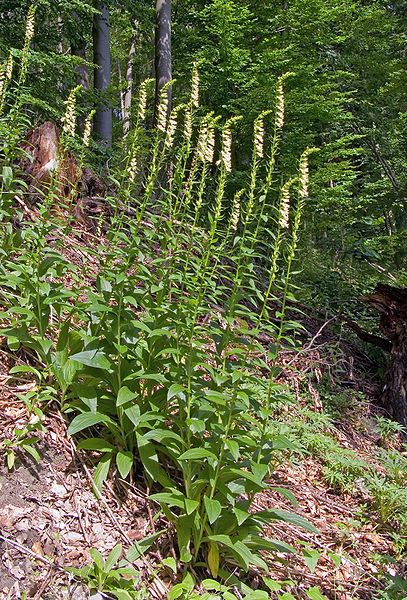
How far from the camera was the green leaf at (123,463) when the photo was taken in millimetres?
2414

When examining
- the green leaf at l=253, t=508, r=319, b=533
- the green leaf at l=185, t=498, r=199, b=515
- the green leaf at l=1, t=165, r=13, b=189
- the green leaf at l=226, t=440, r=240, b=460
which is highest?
the green leaf at l=1, t=165, r=13, b=189

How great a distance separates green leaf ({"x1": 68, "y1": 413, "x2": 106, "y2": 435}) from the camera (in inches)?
93.4

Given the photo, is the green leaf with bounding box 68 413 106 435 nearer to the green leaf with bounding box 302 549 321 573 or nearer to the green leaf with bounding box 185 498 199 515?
the green leaf with bounding box 185 498 199 515

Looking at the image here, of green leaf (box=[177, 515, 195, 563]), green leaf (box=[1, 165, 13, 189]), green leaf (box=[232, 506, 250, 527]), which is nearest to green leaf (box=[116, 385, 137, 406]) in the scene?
green leaf (box=[177, 515, 195, 563])

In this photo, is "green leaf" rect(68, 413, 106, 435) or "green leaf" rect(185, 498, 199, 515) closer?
"green leaf" rect(185, 498, 199, 515)

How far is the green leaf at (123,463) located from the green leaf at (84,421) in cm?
22

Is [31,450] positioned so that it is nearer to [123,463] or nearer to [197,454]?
[123,463]

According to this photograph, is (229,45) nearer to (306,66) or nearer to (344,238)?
(306,66)

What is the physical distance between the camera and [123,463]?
2439 millimetres

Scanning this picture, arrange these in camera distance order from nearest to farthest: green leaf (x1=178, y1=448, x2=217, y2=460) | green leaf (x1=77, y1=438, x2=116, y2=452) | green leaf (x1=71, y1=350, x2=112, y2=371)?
green leaf (x1=178, y1=448, x2=217, y2=460)
green leaf (x1=71, y1=350, x2=112, y2=371)
green leaf (x1=77, y1=438, x2=116, y2=452)

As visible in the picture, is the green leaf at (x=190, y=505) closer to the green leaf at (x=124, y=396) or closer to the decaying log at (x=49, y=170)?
the green leaf at (x=124, y=396)

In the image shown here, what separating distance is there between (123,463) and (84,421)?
0.29 metres

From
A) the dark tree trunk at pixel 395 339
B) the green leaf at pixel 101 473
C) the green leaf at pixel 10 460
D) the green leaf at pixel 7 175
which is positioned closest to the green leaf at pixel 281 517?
the green leaf at pixel 101 473

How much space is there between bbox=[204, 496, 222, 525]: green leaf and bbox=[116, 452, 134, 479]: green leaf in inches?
17.7
